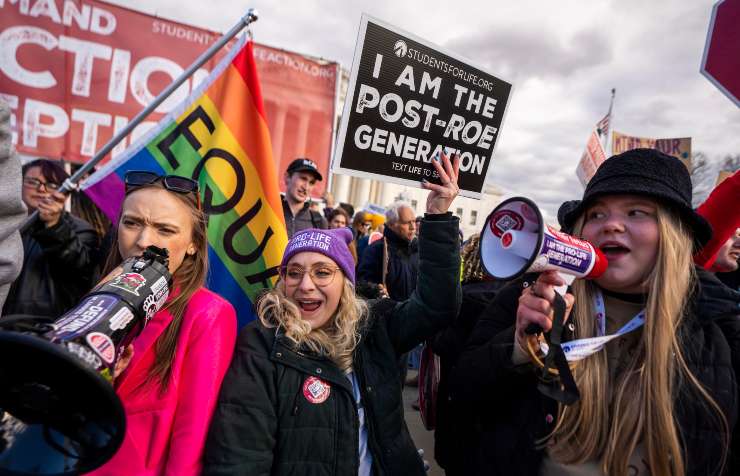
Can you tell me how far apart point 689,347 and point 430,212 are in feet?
3.36

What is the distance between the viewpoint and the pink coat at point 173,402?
1317mm

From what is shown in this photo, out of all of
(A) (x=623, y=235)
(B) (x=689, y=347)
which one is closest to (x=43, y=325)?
(A) (x=623, y=235)

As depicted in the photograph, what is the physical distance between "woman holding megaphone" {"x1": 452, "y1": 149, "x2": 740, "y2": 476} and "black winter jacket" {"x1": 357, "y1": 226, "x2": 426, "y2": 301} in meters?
A: 3.09

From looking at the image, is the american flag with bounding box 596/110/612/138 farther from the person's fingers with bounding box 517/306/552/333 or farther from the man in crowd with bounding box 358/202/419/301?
the person's fingers with bounding box 517/306/552/333

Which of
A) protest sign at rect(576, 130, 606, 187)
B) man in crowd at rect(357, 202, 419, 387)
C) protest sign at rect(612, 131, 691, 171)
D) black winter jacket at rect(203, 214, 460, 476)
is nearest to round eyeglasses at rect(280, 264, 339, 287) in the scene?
black winter jacket at rect(203, 214, 460, 476)

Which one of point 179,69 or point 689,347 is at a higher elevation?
point 179,69

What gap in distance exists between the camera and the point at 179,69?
6098mm

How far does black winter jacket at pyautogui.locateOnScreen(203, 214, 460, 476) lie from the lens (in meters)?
1.43

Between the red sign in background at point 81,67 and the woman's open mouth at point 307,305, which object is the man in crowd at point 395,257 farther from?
the woman's open mouth at point 307,305

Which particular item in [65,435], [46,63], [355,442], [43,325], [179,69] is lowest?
[355,442]

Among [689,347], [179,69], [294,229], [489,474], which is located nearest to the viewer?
[689,347]

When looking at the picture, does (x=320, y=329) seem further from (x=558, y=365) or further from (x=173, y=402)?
(x=558, y=365)

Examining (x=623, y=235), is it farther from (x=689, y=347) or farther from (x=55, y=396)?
(x=55, y=396)

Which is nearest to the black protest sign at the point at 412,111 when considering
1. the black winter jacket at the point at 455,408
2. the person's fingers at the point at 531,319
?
the black winter jacket at the point at 455,408
